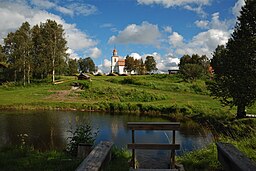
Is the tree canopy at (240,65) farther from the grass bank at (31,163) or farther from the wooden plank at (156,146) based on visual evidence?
the grass bank at (31,163)

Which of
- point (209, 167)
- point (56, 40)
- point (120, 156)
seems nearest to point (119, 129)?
point (120, 156)

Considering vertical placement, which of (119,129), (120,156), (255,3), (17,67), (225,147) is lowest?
(119,129)

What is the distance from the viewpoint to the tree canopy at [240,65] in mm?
17109

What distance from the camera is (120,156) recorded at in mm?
8719

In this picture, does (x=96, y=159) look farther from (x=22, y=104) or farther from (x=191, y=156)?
(x=22, y=104)

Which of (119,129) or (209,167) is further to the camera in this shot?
(119,129)

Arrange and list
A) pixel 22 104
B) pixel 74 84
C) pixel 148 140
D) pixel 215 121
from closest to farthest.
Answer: pixel 148 140 → pixel 215 121 → pixel 22 104 → pixel 74 84

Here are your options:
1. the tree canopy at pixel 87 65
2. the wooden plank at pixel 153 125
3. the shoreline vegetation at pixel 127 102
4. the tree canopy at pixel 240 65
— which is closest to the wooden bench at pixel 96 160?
the wooden plank at pixel 153 125

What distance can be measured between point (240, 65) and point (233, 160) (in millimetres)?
15720

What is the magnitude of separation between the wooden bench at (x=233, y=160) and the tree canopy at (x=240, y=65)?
13364 mm

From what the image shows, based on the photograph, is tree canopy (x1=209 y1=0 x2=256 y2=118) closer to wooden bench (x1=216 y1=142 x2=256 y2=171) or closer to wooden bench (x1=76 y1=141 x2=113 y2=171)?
wooden bench (x1=216 y1=142 x2=256 y2=171)

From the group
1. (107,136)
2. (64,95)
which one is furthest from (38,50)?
(107,136)

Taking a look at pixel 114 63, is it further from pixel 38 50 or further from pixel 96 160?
pixel 96 160

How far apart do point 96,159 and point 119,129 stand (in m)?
15.1
